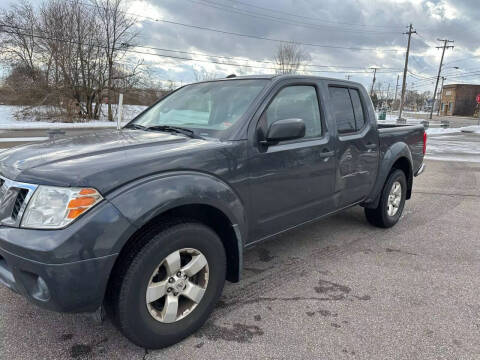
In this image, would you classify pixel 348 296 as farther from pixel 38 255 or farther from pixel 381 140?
pixel 38 255

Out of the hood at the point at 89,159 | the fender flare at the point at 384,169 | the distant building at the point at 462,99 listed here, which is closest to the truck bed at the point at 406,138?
the fender flare at the point at 384,169

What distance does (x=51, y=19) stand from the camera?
24219 millimetres

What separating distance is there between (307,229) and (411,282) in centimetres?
154

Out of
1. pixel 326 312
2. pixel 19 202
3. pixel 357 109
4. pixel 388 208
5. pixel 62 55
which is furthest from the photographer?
pixel 62 55

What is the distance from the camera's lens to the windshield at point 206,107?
111 inches

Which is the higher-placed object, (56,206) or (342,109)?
(342,109)

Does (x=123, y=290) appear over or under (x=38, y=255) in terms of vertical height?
under

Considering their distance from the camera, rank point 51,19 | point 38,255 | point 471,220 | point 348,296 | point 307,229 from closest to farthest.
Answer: point 38,255 → point 348,296 → point 307,229 → point 471,220 → point 51,19

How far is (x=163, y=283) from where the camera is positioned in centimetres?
218

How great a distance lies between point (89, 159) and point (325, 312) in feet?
6.64

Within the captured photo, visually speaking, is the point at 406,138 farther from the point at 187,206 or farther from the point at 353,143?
the point at 187,206

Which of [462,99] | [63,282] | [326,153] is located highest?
[462,99]

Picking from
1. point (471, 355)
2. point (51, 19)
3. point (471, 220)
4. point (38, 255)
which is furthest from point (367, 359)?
point (51, 19)

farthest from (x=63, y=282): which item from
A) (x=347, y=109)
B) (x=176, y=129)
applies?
(x=347, y=109)
